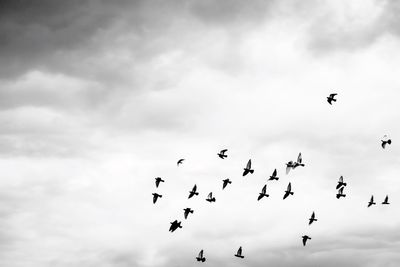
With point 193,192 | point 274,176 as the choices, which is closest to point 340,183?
point 274,176

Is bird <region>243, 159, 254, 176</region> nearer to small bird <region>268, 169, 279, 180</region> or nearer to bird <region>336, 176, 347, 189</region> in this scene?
small bird <region>268, 169, 279, 180</region>

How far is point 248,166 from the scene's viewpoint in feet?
397

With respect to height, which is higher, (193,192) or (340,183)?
(340,183)

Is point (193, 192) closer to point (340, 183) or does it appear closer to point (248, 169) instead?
point (248, 169)

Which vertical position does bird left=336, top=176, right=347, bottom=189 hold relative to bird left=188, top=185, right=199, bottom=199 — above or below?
above

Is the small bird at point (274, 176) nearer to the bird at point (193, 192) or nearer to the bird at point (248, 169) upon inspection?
the bird at point (248, 169)

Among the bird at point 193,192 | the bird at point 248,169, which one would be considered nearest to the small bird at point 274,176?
the bird at point 248,169

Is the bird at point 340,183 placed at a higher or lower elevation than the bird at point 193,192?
higher

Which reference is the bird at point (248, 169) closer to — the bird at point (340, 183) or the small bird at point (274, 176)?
the small bird at point (274, 176)

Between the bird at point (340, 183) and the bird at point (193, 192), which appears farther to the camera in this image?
the bird at point (340, 183)

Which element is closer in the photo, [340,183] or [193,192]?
[193,192]

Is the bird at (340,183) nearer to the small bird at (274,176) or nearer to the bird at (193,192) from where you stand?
the small bird at (274,176)

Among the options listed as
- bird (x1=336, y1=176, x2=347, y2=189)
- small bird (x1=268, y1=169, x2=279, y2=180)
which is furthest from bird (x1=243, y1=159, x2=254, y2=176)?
bird (x1=336, y1=176, x2=347, y2=189)

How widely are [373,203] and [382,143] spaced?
18397 mm
